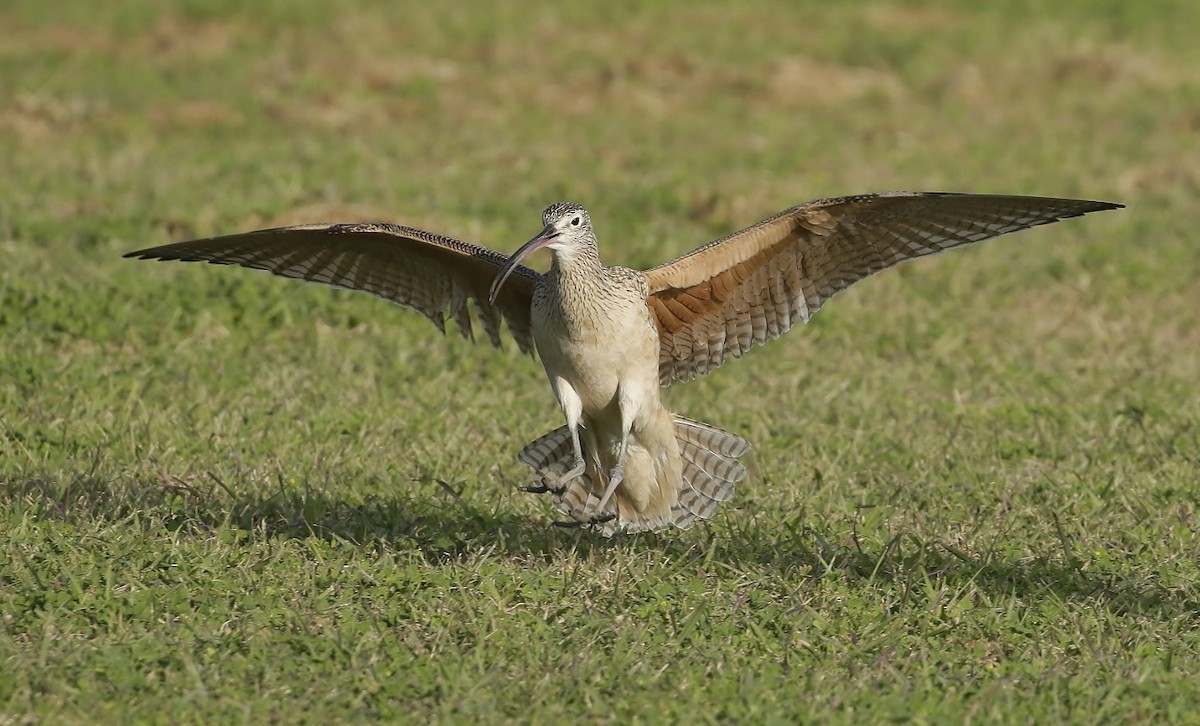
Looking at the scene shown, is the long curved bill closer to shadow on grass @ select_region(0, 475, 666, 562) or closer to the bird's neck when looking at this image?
the bird's neck

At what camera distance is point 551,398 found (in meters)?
7.71

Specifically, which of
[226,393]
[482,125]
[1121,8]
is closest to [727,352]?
[226,393]

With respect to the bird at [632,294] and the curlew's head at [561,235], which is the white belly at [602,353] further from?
the curlew's head at [561,235]

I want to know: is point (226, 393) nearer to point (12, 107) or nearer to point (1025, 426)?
point (1025, 426)

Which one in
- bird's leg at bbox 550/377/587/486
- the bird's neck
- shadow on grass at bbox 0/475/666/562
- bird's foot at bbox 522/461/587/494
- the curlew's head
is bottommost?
shadow on grass at bbox 0/475/666/562

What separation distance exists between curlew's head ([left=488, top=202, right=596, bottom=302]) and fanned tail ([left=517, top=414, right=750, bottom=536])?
2.39 ft

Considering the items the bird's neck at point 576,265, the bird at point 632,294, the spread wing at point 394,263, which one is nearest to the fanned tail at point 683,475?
the bird at point 632,294

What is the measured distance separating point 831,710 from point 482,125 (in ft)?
27.6

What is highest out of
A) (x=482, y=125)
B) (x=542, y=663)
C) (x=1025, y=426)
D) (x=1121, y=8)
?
(x=1121, y=8)

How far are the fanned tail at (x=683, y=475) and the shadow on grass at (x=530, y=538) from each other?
88mm

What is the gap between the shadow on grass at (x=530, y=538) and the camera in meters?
5.47

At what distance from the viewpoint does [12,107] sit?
1196 cm

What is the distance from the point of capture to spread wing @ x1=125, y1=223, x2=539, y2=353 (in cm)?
582

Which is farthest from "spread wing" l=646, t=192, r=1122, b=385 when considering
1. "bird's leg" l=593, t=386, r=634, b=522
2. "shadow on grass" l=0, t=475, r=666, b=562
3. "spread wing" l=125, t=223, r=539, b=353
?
"shadow on grass" l=0, t=475, r=666, b=562
